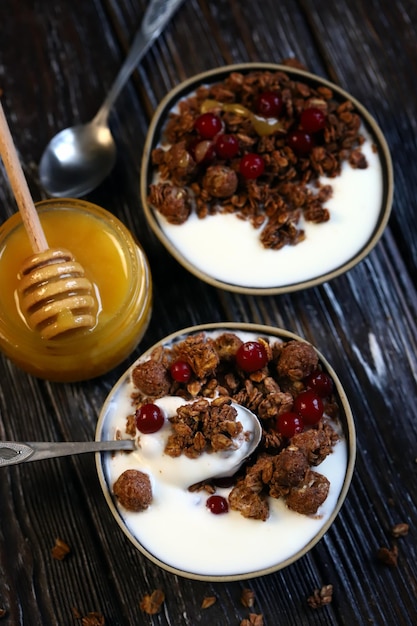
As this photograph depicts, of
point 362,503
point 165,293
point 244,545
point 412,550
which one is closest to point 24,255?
point 165,293

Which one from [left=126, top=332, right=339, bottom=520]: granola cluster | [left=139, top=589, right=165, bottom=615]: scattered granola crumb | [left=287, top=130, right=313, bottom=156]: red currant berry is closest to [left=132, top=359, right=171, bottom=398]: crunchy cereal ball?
[left=126, top=332, right=339, bottom=520]: granola cluster


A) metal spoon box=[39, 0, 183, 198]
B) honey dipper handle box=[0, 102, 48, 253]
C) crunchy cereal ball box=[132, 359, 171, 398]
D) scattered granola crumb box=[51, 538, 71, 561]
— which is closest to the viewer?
honey dipper handle box=[0, 102, 48, 253]

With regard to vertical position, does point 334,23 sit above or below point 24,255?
above

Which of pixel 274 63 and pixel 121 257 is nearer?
pixel 121 257

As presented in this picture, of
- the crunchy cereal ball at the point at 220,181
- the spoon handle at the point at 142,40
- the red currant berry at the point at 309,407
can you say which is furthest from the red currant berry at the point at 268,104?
the red currant berry at the point at 309,407

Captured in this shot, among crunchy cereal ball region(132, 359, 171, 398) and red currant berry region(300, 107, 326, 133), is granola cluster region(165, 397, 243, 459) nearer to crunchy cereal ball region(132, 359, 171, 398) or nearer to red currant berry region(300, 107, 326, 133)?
crunchy cereal ball region(132, 359, 171, 398)

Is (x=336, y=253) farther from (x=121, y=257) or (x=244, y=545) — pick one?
(x=244, y=545)
